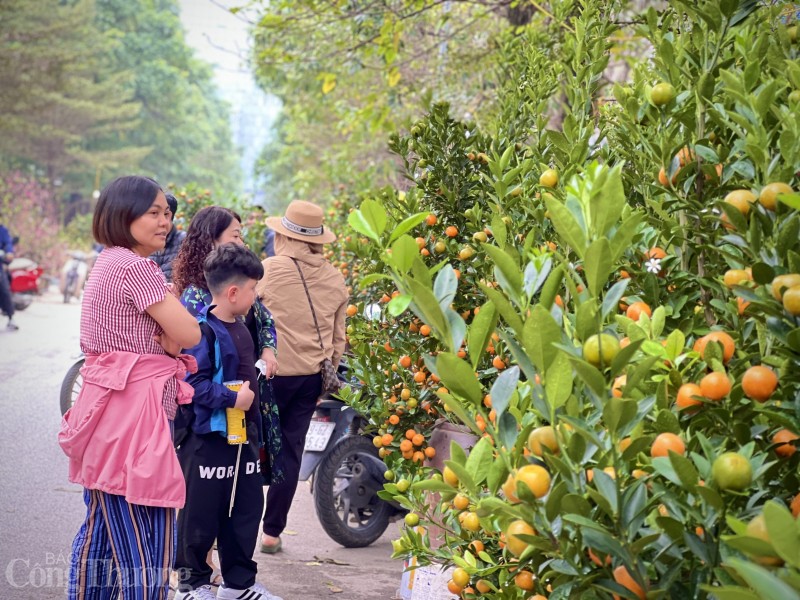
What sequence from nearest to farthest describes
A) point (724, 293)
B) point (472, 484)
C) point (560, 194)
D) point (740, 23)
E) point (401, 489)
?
point (472, 484) → point (724, 293) → point (740, 23) → point (560, 194) → point (401, 489)

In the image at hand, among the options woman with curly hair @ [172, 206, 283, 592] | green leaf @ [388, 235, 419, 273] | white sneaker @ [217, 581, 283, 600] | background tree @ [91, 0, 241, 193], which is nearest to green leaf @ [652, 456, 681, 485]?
green leaf @ [388, 235, 419, 273]

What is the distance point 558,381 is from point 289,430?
4.01 m

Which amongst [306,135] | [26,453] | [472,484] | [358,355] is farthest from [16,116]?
[472,484]

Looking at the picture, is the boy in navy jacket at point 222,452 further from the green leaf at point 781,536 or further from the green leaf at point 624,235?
the green leaf at point 781,536

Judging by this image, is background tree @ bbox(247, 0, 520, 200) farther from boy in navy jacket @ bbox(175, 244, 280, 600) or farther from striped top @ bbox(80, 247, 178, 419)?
striped top @ bbox(80, 247, 178, 419)

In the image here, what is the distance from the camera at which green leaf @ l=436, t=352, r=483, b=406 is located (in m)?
1.40

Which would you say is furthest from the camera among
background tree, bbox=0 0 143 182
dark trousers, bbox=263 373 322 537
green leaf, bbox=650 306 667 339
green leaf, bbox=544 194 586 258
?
background tree, bbox=0 0 143 182

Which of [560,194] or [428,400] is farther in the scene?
[428,400]

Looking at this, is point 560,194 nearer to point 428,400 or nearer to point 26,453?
point 428,400

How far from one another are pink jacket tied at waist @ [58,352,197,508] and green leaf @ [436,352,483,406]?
80.8 inches

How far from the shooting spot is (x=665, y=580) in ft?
4.54

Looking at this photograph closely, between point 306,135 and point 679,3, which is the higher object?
point 306,135

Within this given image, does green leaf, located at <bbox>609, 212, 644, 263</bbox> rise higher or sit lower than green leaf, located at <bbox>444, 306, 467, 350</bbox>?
higher

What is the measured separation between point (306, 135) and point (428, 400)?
20.3 metres
